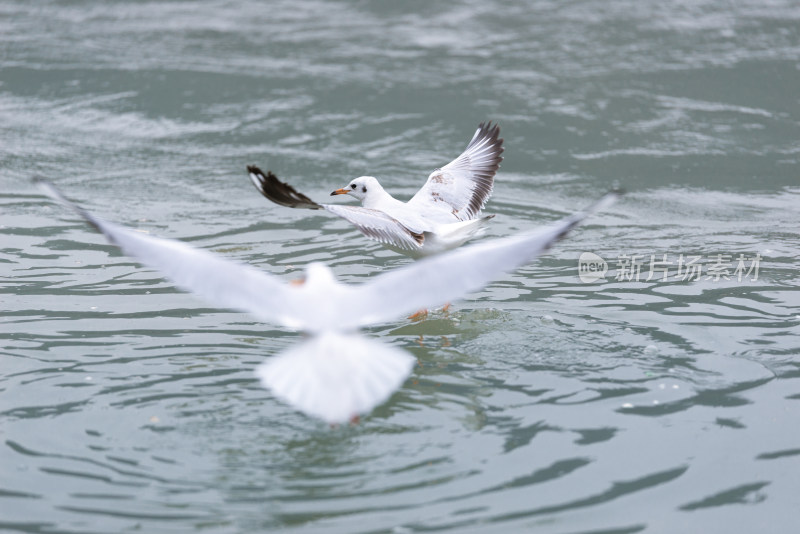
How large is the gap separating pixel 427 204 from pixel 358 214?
43.2 inches

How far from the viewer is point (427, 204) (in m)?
6.74

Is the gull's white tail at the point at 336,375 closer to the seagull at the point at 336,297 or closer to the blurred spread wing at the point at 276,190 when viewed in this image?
the seagull at the point at 336,297

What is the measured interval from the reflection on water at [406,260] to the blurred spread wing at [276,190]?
829 mm

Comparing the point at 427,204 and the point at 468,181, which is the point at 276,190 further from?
the point at 468,181

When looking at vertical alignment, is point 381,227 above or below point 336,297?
above

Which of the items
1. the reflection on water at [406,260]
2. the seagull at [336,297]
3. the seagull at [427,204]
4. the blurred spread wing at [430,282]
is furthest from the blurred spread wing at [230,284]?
the seagull at [427,204]

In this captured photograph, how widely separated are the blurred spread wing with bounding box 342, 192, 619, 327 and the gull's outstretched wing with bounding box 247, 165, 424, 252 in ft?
3.69

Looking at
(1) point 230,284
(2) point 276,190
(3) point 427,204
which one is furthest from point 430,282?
(3) point 427,204

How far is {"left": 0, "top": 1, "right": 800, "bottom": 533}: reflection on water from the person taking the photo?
13.3 ft

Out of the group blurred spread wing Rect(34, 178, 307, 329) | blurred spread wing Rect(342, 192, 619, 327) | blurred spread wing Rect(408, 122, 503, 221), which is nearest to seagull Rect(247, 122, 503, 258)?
blurred spread wing Rect(408, 122, 503, 221)

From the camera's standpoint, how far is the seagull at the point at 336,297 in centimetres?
381

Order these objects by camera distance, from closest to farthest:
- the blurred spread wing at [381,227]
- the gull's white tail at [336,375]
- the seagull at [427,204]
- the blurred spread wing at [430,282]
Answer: the gull's white tail at [336,375]
the blurred spread wing at [430,282]
the seagull at [427,204]
the blurred spread wing at [381,227]

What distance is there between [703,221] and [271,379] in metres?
5.09

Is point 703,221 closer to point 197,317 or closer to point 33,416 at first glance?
point 197,317
